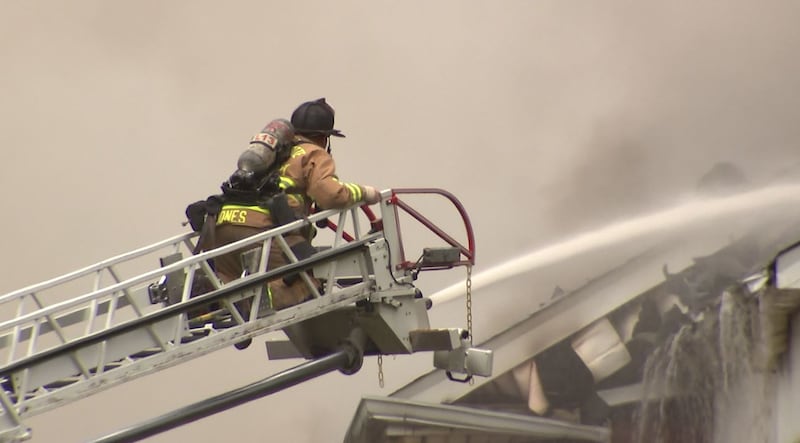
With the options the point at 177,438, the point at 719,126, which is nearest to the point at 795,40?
the point at 719,126

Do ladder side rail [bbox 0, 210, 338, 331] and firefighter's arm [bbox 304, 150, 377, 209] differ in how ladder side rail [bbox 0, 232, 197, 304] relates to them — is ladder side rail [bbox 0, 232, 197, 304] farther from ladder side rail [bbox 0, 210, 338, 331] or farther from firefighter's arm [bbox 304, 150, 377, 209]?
firefighter's arm [bbox 304, 150, 377, 209]

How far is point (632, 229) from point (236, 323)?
7.76 metres

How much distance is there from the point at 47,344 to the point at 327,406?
300 cm

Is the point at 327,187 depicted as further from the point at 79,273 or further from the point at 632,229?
the point at 632,229

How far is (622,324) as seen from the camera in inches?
477

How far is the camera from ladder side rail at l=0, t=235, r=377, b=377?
6.73m

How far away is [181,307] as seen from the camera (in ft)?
23.2

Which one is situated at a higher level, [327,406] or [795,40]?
[795,40]

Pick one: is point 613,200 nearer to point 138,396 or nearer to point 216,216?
point 138,396

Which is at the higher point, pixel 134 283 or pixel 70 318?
pixel 134 283

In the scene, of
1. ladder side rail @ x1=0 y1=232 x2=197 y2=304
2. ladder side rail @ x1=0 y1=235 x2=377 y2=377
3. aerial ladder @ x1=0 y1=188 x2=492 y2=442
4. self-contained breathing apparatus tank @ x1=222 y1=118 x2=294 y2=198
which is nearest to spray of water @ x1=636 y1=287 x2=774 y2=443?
aerial ladder @ x1=0 y1=188 x2=492 y2=442

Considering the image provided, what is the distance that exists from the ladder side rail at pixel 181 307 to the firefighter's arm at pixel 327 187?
0.28 metres

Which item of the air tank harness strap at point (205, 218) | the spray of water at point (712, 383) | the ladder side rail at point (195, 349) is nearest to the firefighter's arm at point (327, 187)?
the ladder side rail at point (195, 349)

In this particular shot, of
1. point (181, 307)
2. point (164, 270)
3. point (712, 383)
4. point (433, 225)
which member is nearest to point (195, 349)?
point (181, 307)
